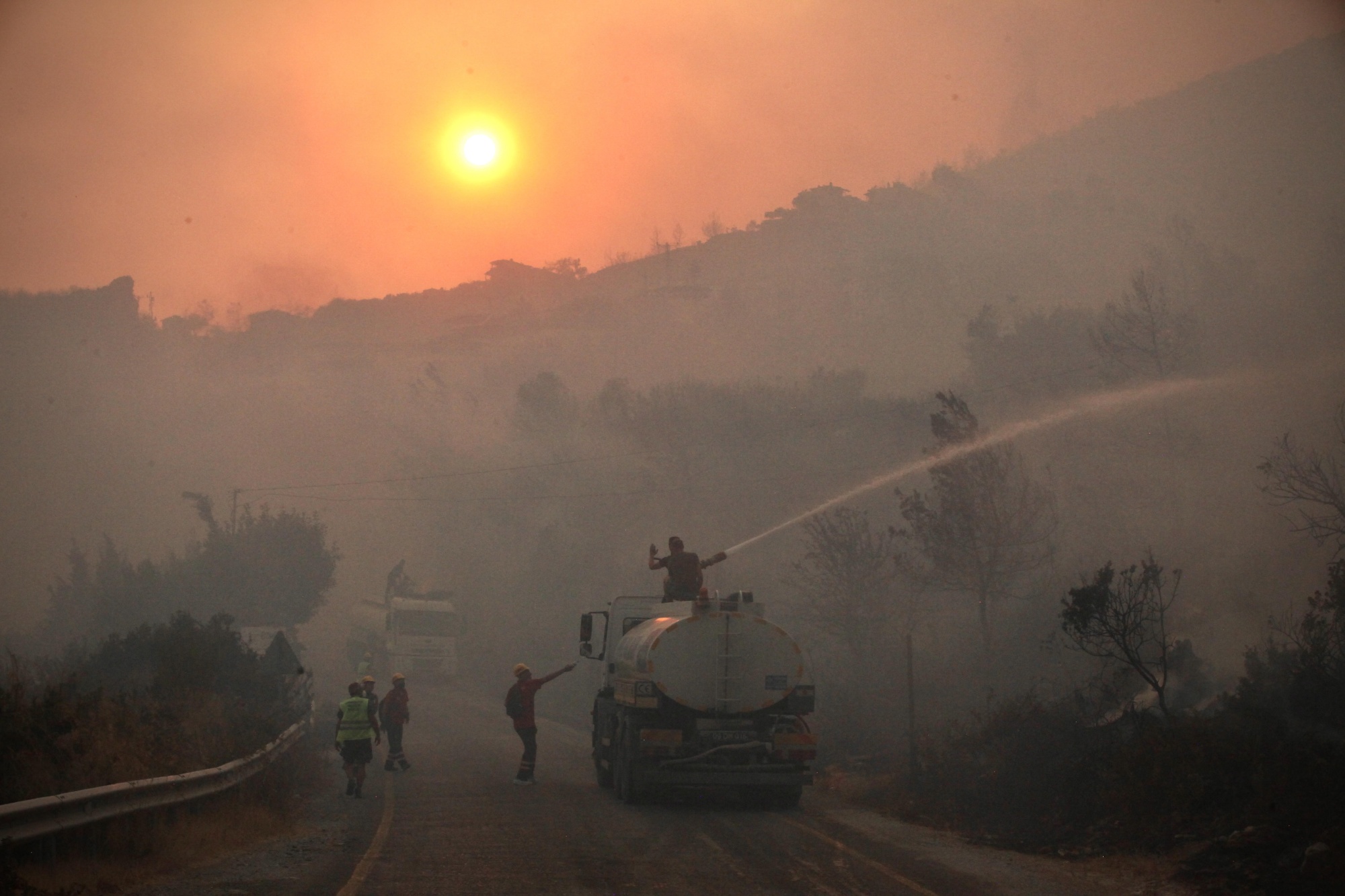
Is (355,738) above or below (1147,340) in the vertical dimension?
below

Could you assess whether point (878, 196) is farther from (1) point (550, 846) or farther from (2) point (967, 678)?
(1) point (550, 846)

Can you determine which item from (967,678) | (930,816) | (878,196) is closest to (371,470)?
(878,196)

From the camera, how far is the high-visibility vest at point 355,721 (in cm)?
1733

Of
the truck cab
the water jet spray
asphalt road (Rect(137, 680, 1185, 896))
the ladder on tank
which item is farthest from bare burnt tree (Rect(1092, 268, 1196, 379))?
the truck cab

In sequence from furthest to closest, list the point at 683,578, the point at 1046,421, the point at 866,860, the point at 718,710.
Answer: the point at 1046,421 < the point at 683,578 < the point at 718,710 < the point at 866,860

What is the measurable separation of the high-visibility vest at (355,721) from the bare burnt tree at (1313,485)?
15.4m

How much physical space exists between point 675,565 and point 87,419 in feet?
468

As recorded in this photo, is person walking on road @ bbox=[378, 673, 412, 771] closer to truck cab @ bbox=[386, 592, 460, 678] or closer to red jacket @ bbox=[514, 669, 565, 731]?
red jacket @ bbox=[514, 669, 565, 731]

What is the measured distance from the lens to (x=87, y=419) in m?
140

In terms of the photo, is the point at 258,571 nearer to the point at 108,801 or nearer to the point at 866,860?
the point at 108,801

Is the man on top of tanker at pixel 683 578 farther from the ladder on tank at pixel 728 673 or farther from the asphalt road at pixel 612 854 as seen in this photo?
the asphalt road at pixel 612 854

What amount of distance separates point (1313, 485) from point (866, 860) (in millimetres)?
13231

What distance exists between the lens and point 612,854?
11.4 metres

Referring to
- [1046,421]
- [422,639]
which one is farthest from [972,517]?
[422,639]
